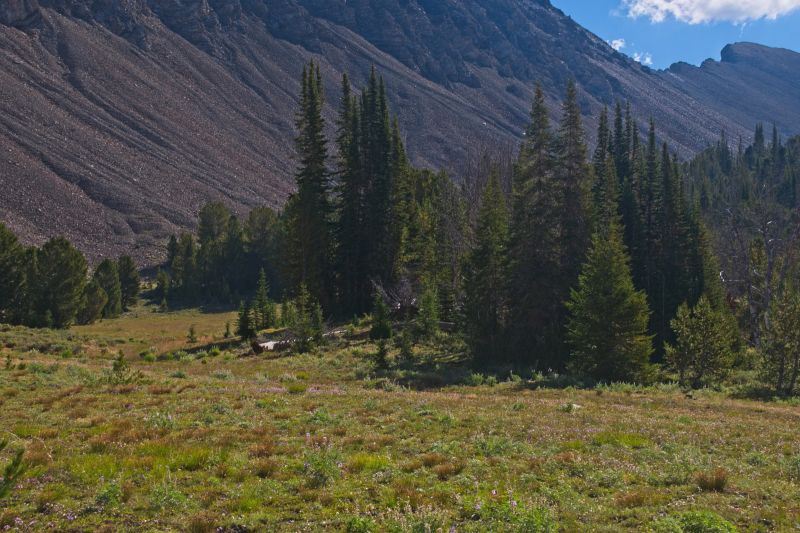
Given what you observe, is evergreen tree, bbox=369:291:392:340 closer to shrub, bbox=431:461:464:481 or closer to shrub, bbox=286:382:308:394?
shrub, bbox=286:382:308:394

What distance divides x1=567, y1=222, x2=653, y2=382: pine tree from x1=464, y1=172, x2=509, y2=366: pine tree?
6.05 metres

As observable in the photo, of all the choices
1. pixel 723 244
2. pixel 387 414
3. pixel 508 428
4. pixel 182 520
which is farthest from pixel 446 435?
pixel 723 244

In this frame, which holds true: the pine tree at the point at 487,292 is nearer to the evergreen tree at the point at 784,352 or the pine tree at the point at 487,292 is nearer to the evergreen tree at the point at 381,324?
the evergreen tree at the point at 381,324

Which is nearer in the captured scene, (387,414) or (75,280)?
(387,414)

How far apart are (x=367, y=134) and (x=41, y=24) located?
7767 inches

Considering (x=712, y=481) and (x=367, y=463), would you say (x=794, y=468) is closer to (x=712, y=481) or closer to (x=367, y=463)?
(x=712, y=481)

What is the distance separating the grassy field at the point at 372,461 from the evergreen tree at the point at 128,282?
74963mm

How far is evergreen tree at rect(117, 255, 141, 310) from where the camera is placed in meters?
89.8

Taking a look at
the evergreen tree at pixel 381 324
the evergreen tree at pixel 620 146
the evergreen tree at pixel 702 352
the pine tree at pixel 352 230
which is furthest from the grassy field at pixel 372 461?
the evergreen tree at pixel 620 146

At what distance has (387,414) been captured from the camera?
52.6 feet

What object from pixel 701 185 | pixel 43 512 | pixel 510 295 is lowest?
pixel 43 512

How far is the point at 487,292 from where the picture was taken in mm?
37000

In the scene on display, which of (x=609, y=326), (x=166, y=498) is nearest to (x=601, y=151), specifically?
(x=609, y=326)

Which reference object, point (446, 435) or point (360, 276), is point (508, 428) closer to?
point (446, 435)
